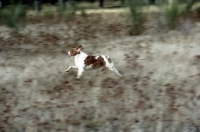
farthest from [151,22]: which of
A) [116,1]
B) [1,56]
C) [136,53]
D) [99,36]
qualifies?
[116,1]

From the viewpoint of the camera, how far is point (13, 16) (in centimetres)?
1415

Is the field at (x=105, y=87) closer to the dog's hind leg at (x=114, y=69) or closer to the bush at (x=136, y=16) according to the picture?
the dog's hind leg at (x=114, y=69)

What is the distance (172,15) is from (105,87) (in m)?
4.35

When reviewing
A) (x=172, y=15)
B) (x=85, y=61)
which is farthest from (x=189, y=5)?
(x=85, y=61)

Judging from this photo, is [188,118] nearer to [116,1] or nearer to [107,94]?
→ [107,94]

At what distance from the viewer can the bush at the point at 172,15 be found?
524 inches

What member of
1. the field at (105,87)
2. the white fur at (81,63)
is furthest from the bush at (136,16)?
the white fur at (81,63)

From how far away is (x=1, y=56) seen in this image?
11961 mm

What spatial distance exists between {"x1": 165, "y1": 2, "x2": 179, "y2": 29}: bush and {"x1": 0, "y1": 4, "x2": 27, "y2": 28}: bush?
14.6 feet

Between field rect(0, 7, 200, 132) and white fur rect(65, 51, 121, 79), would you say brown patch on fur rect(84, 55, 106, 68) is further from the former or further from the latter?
field rect(0, 7, 200, 132)

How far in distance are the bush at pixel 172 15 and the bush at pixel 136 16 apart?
2.46 feet

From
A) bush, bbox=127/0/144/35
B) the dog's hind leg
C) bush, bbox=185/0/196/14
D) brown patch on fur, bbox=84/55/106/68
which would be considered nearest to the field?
the dog's hind leg

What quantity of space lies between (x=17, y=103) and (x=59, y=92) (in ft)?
3.05

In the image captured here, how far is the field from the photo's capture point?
30.4ft
